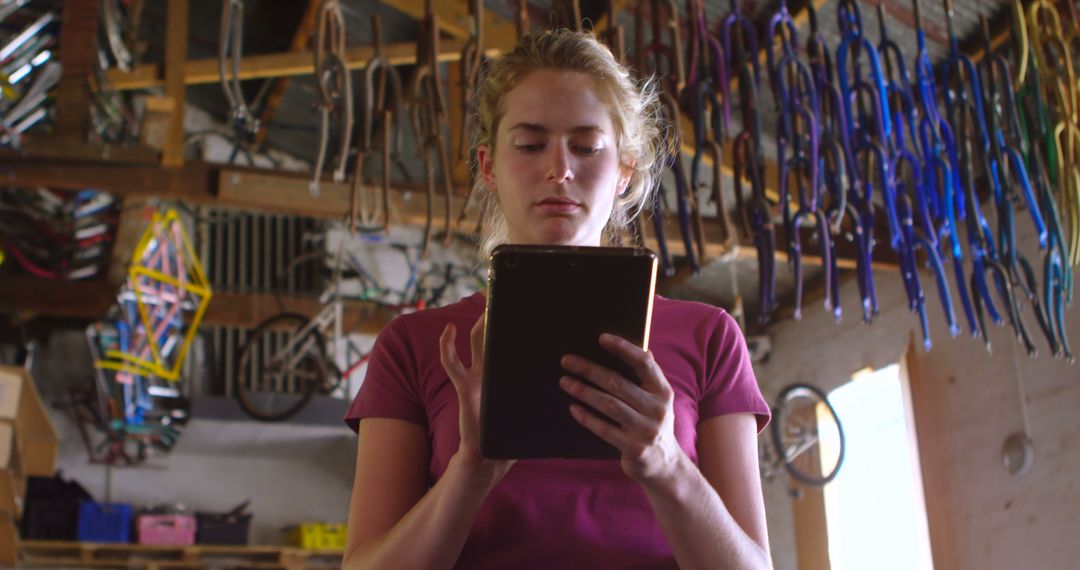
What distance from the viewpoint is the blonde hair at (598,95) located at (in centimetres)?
118

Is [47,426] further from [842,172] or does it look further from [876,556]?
[876,556]

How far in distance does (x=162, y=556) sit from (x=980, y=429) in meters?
4.96

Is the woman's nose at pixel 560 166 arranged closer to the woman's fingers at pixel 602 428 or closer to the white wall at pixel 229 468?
the woman's fingers at pixel 602 428

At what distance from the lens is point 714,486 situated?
3.69ft

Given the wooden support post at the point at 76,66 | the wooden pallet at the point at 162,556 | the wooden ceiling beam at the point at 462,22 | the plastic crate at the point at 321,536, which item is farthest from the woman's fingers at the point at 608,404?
the plastic crate at the point at 321,536

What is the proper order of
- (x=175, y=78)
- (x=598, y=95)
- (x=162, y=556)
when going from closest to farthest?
(x=598, y=95)
(x=175, y=78)
(x=162, y=556)

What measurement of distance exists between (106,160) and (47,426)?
1808 mm

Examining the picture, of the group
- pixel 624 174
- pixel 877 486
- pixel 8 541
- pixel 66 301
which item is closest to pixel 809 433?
pixel 877 486

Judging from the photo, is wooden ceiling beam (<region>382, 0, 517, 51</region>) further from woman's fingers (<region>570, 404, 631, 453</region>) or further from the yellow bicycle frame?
woman's fingers (<region>570, 404, 631, 453</region>)

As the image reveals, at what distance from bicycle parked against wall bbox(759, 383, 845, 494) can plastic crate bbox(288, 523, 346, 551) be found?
2900 mm

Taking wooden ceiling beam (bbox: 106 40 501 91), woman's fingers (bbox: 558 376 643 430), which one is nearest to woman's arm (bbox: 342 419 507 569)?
woman's fingers (bbox: 558 376 643 430)

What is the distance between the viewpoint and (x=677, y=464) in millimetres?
949

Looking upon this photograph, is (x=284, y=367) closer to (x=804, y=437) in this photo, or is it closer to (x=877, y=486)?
(x=804, y=437)

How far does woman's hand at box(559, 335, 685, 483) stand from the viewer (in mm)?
904
